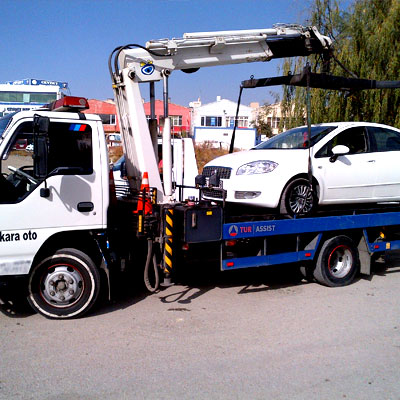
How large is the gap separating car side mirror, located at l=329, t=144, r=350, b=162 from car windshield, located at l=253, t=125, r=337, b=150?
0.35 meters

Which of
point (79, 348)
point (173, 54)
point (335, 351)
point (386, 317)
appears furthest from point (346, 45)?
point (79, 348)

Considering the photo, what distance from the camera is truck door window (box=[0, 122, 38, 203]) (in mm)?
5020

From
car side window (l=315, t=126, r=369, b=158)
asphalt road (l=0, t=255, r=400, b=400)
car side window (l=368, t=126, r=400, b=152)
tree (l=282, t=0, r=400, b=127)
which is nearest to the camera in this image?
asphalt road (l=0, t=255, r=400, b=400)

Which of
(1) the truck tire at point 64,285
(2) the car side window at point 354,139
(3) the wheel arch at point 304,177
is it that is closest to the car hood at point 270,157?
(3) the wheel arch at point 304,177

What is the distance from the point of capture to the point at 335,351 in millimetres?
4676

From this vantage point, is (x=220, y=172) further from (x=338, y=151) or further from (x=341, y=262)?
(x=341, y=262)

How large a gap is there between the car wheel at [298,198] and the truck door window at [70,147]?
113 inches

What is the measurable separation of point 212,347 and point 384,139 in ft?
16.7

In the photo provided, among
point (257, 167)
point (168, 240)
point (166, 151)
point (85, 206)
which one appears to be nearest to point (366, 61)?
point (257, 167)

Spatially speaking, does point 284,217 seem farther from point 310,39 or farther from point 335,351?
point 310,39

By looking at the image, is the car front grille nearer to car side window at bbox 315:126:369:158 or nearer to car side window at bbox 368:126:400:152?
car side window at bbox 315:126:369:158

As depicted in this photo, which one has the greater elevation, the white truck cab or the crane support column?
the white truck cab

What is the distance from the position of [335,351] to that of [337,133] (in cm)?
386

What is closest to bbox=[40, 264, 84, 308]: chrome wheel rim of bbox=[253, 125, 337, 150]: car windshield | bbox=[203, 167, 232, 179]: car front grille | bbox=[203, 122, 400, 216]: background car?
bbox=[203, 122, 400, 216]: background car
